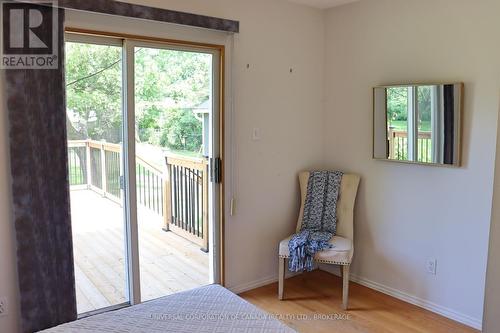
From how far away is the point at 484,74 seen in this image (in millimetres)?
2779

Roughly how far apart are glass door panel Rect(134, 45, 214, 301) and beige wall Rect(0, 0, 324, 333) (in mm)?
274

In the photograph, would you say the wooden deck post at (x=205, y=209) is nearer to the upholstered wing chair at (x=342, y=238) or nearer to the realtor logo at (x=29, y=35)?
the upholstered wing chair at (x=342, y=238)

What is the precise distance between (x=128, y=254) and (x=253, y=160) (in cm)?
122

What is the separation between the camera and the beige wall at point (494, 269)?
7.50ft

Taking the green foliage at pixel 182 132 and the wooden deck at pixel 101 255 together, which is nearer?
the wooden deck at pixel 101 255

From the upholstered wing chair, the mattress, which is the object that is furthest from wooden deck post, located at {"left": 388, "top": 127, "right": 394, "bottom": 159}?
the mattress

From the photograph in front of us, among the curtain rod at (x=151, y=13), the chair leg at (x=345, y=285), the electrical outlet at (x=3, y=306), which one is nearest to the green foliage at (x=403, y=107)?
the chair leg at (x=345, y=285)

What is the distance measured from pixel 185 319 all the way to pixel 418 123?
2168 millimetres

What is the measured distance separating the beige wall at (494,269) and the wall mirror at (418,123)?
668mm

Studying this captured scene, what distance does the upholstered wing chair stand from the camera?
321cm

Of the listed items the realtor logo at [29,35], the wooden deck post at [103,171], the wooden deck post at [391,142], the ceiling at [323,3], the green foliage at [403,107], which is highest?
the ceiling at [323,3]

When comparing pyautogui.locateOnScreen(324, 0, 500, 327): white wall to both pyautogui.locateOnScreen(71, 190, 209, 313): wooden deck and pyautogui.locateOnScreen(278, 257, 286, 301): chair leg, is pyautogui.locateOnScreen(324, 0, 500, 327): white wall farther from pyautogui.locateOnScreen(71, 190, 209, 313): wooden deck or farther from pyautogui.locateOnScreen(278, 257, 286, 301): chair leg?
pyautogui.locateOnScreen(71, 190, 209, 313): wooden deck

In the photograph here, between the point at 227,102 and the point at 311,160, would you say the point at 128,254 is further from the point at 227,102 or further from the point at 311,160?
the point at 311,160

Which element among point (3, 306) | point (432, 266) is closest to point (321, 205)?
point (432, 266)
